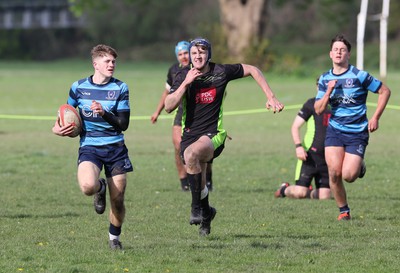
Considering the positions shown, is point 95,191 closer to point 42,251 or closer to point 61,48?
point 42,251

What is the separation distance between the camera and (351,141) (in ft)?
38.9

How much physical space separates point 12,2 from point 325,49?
39137 millimetres

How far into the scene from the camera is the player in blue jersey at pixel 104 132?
31.8 feet

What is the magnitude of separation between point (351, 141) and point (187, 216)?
2.06 meters

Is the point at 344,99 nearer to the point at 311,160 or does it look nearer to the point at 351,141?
the point at 351,141

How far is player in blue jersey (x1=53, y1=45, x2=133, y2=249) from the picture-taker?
9680mm

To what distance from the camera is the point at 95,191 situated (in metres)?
9.70

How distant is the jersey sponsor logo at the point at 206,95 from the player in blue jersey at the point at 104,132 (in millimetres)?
1150

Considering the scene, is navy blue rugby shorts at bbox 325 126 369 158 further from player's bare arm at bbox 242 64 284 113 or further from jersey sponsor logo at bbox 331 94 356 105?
player's bare arm at bbox 242 64 284 113

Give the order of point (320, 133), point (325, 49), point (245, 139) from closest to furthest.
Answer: point (320, 133), point (245, 139), point (325, 49)

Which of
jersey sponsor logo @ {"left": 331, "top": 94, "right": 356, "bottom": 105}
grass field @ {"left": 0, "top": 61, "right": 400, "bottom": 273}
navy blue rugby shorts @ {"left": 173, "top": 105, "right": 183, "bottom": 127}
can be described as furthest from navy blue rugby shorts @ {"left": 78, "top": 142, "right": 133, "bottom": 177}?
navy blue rugby shorts @ {"left": 173, "top": 105, "right": 183, "bottom": 127}

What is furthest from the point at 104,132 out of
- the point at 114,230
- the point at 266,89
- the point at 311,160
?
the point at 311,160

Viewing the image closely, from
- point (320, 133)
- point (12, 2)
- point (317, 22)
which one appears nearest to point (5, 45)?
point (12, 2)

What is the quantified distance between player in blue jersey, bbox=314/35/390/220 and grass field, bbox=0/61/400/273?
651 millimetres
